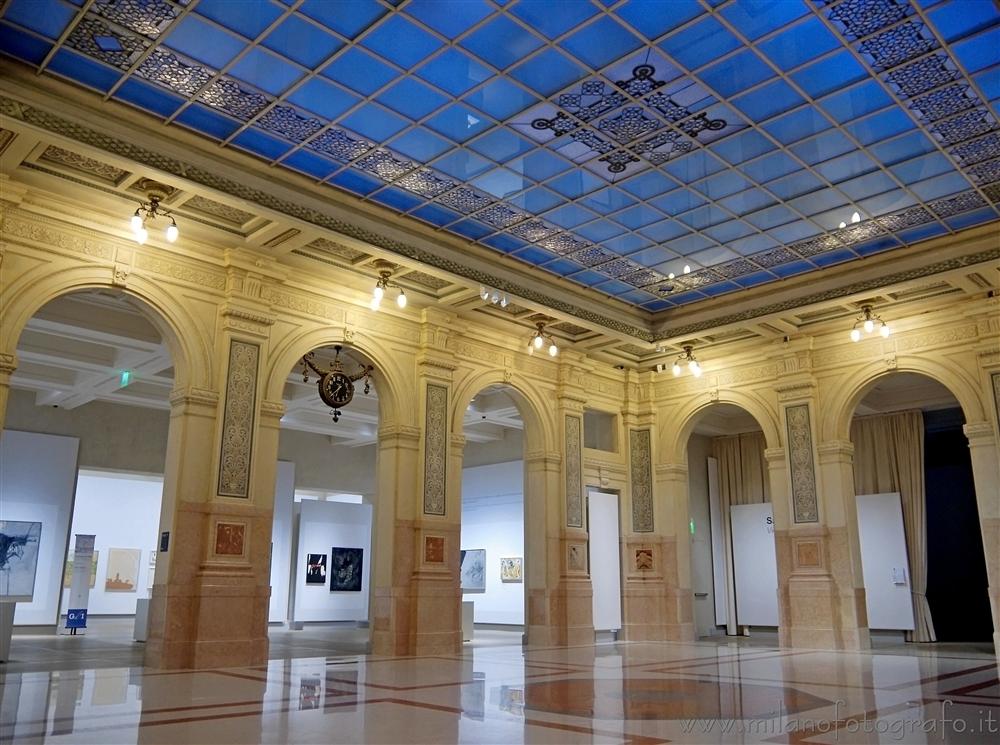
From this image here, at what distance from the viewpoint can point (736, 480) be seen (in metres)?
19.5

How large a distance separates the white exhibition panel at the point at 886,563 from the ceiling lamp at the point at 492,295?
9557 millimetres

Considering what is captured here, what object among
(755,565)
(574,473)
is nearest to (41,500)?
(574,473)

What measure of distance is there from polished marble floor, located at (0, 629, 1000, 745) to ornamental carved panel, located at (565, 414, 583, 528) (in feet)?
13.3

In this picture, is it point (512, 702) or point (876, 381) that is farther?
point (876, 381)

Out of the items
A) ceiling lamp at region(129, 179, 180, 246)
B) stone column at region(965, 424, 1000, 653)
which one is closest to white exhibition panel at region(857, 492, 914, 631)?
stone column at region(965, 424, 1000, 653)

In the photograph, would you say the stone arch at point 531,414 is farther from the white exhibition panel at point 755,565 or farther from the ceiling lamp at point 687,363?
the white exhibition panel at point 755,565

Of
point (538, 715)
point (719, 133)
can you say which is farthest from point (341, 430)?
point (538, 715)

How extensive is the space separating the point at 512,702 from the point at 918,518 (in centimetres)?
1346

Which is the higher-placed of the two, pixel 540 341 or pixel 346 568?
pixel 540 341

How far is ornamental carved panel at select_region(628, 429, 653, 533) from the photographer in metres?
15.7

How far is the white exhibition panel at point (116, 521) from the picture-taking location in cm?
2123

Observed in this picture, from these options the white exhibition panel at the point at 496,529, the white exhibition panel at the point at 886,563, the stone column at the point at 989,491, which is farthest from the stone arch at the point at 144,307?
the white exhibition panel at the point at 886,563

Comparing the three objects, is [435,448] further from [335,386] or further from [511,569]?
[511,569]

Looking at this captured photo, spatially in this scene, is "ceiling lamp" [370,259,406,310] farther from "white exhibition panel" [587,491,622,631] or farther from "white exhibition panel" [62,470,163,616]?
"white exhibition panel" [62,470,163,616]
